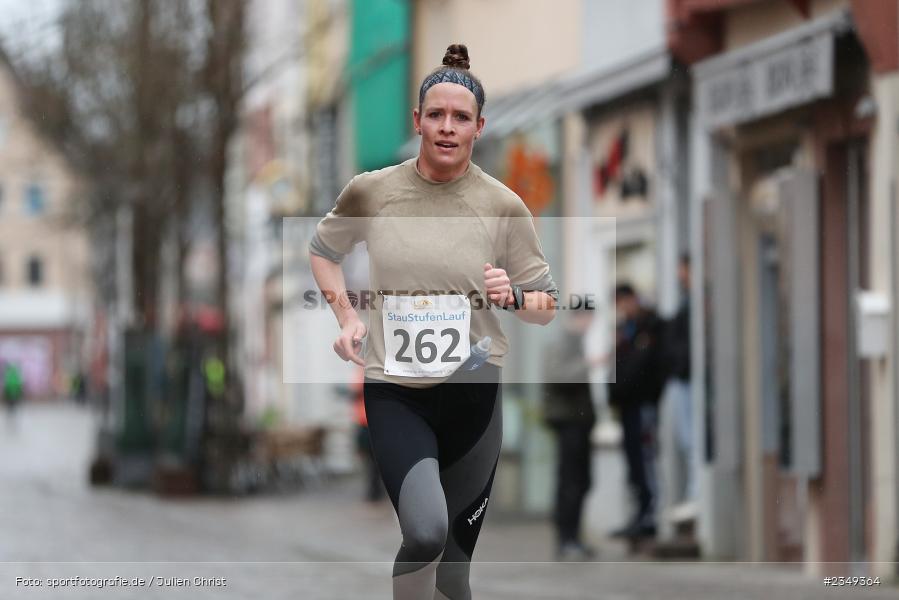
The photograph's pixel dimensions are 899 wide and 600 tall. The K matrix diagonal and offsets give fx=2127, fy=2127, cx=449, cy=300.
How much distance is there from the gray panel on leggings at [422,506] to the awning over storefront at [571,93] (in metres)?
11.3

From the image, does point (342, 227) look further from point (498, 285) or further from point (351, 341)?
point (498, 285)

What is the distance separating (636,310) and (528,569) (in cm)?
243

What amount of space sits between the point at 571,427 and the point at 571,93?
5451 millimetres

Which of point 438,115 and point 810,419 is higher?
point 438,115

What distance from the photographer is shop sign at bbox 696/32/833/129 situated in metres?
13.1

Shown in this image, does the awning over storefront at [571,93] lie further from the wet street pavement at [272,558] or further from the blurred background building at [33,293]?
the blurred background building at [33,293]

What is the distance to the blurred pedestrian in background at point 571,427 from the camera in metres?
14.4

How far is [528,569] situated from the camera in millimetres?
13250

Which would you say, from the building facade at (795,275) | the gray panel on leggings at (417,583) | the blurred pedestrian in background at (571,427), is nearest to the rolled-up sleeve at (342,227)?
the gray panel on leggings at (417,583)

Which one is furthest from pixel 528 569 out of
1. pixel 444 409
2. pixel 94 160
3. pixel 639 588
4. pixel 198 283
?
pixel 198 283

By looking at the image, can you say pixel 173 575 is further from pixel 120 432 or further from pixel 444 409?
pixel 120 432

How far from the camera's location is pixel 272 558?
14078mm

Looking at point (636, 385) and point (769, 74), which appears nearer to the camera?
point (769, 74)

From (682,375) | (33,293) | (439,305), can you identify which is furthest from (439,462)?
(33,293)
